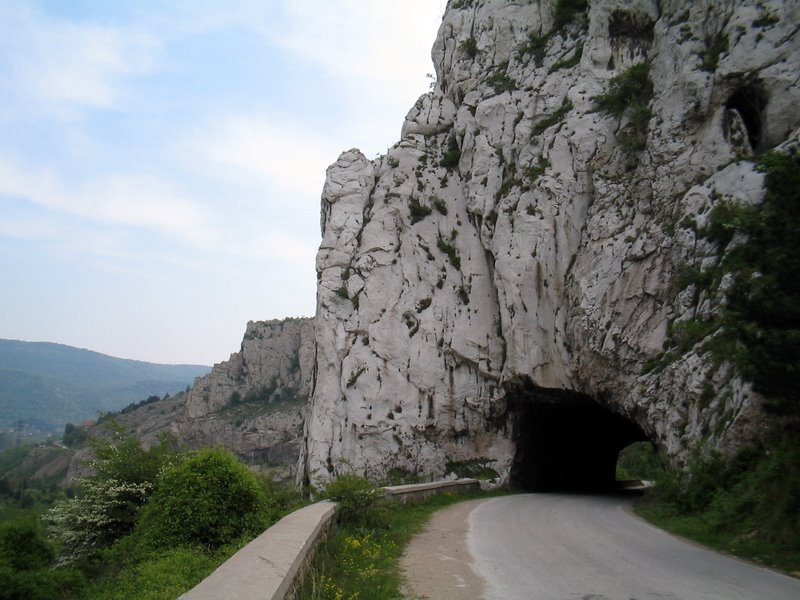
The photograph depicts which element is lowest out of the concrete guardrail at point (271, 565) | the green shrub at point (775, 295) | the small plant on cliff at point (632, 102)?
the concrete guardrail at point (271, 565)

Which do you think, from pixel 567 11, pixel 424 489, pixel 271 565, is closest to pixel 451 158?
pixel 567 11

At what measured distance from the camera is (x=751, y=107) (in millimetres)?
20688

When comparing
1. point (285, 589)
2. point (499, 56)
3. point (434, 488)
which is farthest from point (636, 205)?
point (285, 589)

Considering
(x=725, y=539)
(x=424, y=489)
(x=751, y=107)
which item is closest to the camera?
(x=725, y=539)

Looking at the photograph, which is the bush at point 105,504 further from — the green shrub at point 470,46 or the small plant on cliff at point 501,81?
the green shrub at point 470,46

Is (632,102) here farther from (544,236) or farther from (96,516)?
(96,516)

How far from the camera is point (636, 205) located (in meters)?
23.1

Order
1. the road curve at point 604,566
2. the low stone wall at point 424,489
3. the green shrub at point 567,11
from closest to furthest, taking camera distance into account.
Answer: the road curve at point 604,566 → the low stone wall at point 424,489 → the green shrub at point 567,11

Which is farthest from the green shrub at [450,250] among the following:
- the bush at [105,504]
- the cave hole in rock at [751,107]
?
the bush at [105,504]

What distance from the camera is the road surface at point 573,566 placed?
695cm

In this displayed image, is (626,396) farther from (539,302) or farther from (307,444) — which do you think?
(307,444)

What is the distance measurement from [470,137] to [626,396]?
17205 millimetres

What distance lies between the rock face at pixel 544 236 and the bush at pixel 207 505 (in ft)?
24.7

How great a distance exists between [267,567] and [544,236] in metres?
22.5
